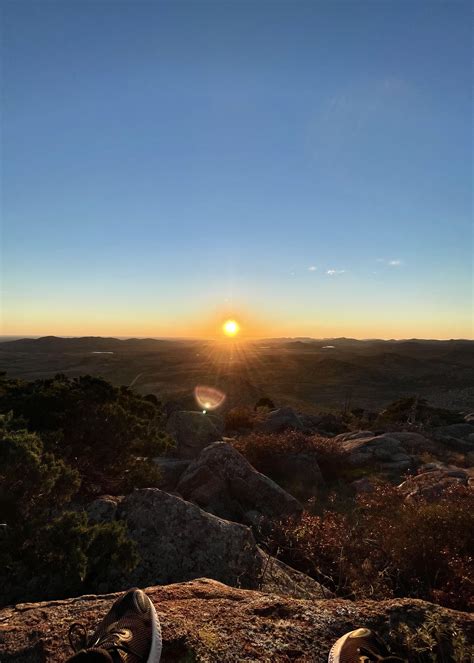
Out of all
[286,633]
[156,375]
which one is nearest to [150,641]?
[286,633]

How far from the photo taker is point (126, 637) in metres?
2.70

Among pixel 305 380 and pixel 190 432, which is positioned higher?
pixel 190 432

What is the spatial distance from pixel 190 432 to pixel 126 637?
17.1 m

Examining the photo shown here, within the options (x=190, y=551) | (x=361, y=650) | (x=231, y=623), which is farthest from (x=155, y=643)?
(x=190, y=551)

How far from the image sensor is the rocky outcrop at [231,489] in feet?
35.9

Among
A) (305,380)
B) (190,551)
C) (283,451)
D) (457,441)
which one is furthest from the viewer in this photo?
(305,380)

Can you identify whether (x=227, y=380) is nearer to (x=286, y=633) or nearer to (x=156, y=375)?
(x=156, y=375)

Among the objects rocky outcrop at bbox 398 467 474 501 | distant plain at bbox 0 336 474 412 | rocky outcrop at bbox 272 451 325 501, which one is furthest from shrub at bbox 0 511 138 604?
distant plain at bbox 0 336 474 412

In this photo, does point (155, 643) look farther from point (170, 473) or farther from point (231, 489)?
point (170, 473)

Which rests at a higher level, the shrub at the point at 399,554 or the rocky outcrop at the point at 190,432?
the shrub at the point at 399,554

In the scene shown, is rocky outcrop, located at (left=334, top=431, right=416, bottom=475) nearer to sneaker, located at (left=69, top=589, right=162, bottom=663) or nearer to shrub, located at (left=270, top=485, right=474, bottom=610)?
shrub, located at (left=270, top=485, right=474, bottom=610)

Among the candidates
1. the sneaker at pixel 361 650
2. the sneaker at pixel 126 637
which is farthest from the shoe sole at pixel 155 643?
the sneaker at pixel 361 650

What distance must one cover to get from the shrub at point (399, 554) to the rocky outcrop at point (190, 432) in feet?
34.7

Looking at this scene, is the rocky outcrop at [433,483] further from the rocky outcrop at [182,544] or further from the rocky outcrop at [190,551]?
the rocky outcrop at [182,544]
